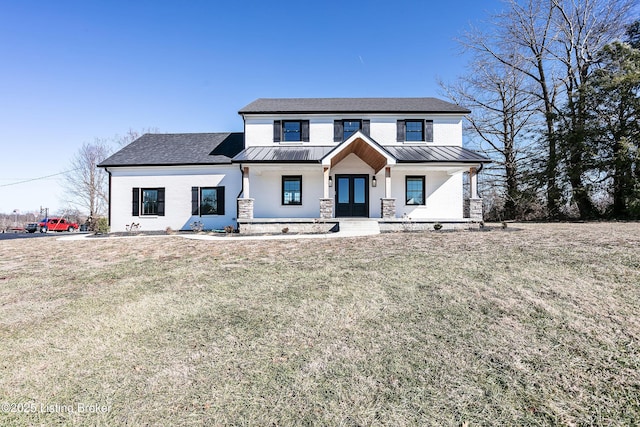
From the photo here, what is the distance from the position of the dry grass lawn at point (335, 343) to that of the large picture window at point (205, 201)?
937 centimetres

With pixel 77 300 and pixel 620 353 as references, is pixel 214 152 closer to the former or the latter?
pixel 77 300

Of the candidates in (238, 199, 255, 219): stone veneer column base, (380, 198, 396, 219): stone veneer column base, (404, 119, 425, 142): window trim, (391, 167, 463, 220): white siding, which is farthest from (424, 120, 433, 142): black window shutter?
(238, 199, 255, 219): stone veneer column base

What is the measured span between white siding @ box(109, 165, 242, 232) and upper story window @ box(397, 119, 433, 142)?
953 cm

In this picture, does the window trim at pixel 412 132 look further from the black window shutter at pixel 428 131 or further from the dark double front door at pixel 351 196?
the dark double front door at pixel 351 196

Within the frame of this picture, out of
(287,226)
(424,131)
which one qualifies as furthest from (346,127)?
(287,226)

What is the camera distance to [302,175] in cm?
1568

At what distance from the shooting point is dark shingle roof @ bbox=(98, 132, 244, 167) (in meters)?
16.3

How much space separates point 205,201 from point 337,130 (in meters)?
8.46

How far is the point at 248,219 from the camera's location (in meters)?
13.5

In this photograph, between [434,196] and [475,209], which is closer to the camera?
[475,209]

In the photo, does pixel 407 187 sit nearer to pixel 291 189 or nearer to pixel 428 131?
pixel 428 131

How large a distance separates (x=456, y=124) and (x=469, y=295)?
550 inches

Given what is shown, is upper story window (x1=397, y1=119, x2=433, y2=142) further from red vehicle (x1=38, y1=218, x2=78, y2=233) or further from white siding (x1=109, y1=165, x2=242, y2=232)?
red vehicle (x1=38, y1=218, x2=78, y2=233)

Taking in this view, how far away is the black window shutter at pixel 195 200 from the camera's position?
1628 cm
